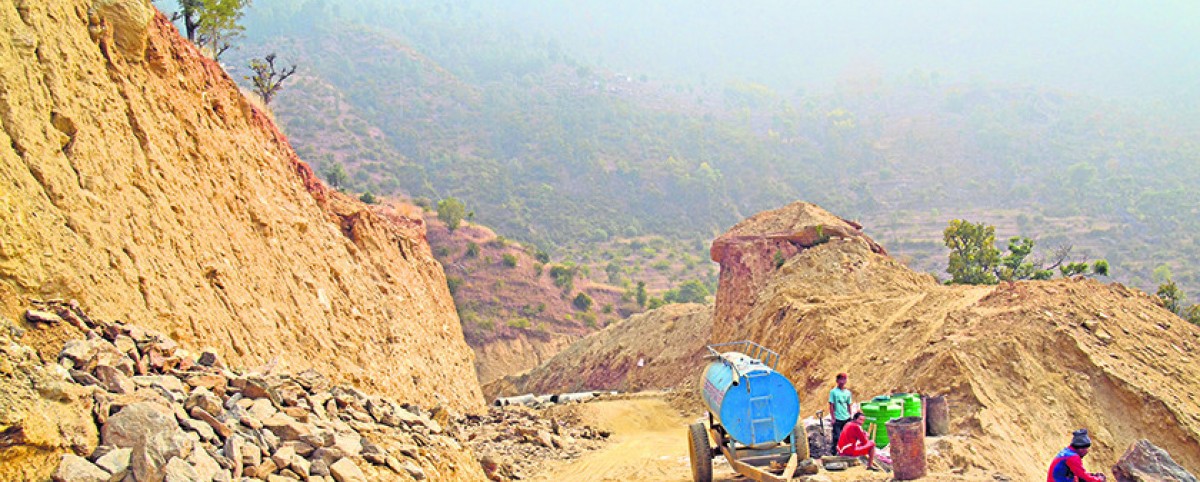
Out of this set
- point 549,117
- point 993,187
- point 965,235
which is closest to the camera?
point 965,235

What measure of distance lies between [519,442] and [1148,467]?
35.8ft

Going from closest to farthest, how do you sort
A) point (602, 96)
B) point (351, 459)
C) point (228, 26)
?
point (351, 459) < point (228, 26) < point (602, 96)

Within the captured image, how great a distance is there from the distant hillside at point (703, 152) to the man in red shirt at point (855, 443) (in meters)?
67.2

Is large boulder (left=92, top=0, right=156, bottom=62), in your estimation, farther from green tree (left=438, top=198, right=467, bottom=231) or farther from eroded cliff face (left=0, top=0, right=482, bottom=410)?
green tree (left=438, top=198, right=467, bottom=231)

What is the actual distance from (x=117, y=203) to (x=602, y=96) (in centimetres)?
12582

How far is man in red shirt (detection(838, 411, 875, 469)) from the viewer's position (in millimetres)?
10773

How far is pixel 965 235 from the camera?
37.2 meters

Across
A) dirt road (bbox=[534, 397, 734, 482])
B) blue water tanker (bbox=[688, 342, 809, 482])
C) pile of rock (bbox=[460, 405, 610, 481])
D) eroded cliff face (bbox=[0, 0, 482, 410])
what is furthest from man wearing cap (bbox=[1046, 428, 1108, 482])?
eroded cliff face (bbox=[0, 0, 482, 410])

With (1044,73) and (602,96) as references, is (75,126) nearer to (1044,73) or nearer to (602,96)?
(602,96)

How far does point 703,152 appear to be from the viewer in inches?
4783

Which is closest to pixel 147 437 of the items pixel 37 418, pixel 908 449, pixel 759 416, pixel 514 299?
pixel 37 418

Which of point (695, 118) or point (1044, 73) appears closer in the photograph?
point (695, 118)

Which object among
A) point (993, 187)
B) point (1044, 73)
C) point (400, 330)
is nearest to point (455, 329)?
point (400, 330)

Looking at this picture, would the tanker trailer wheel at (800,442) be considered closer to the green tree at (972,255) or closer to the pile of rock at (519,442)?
the pile of rock at (519,442)
